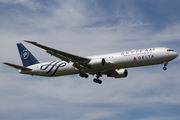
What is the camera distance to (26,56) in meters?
47.5

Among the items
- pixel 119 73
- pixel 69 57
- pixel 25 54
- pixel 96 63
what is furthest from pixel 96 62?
pixel 25 54

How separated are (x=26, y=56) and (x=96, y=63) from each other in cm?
1502

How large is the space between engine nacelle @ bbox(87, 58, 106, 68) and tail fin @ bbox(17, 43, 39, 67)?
38.3 feet

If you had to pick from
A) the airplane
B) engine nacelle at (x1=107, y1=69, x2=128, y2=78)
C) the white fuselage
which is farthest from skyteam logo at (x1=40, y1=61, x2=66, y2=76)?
engine nacelle at (x1=107, y1=69, x2=128, y2=78)

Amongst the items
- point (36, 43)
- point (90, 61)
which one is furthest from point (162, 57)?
point (36, 43)

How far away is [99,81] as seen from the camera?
1845 inches

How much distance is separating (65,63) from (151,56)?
45.9ft

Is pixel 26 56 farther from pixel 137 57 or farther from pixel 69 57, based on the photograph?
pixel 137 57

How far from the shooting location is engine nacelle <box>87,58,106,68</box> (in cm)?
3925

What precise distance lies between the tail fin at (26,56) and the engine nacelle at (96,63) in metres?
11.7

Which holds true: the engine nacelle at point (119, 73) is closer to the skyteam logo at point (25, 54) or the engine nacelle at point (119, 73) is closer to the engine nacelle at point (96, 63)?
the engine nacelle at point (96, 63)

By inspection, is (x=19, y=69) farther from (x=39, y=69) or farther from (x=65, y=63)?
(x=65, y=63)

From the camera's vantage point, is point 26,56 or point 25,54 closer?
point 26,56

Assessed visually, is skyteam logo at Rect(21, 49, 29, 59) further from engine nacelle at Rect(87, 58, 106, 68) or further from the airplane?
engine nacelle at Rect(87, 58, 106, 68)
